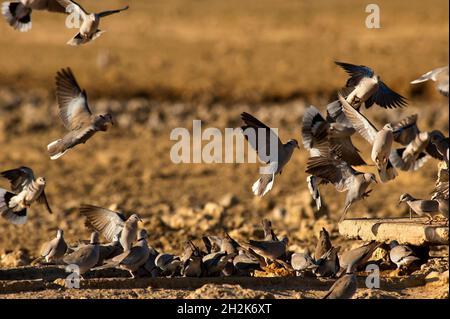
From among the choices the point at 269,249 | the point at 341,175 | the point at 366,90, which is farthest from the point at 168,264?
the point at 366,90

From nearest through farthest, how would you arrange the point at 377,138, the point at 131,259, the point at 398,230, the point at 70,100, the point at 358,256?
the point at 131,259
the point at 377,138
the point at 358,256
the point at 398,230
the point at 70,100

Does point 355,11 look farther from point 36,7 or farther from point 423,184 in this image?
point 36,7

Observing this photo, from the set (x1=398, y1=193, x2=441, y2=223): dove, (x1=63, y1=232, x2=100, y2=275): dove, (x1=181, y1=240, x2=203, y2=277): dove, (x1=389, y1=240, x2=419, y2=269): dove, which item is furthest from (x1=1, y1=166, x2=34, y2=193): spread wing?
(x1=398, y1=193, x2=441, y2=223): dove

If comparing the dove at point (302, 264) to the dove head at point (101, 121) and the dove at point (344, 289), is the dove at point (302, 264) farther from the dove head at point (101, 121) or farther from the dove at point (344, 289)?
the dove head at point (101, 121)

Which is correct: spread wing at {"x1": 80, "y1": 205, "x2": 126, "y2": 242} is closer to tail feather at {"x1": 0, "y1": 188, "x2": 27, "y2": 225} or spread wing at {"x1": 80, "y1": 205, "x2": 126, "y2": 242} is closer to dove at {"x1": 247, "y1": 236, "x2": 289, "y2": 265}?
tail feather at {"x1": 0, "y1": 188, "x2": 27, "y2": 225}

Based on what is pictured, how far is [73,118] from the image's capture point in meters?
9.55

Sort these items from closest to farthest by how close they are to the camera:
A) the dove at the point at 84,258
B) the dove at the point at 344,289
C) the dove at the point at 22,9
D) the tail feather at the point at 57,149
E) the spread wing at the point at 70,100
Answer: the dove at the point at 344,289 → the dove at the point at 84,258 → the tail feather at the point at 57,149 → the spread wing at the point at 70,100 → the dove at the point at 22,9

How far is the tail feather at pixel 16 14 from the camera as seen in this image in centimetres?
980

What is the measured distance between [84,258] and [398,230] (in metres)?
2.46

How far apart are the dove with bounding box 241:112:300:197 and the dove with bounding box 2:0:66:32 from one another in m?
1.96

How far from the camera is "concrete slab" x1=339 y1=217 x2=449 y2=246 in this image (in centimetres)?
870

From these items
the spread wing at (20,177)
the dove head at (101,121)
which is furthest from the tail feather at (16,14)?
the spread wing at (20,177)

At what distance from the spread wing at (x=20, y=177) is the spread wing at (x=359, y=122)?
2.59 m

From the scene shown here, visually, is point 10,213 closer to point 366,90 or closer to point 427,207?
point 366,90
